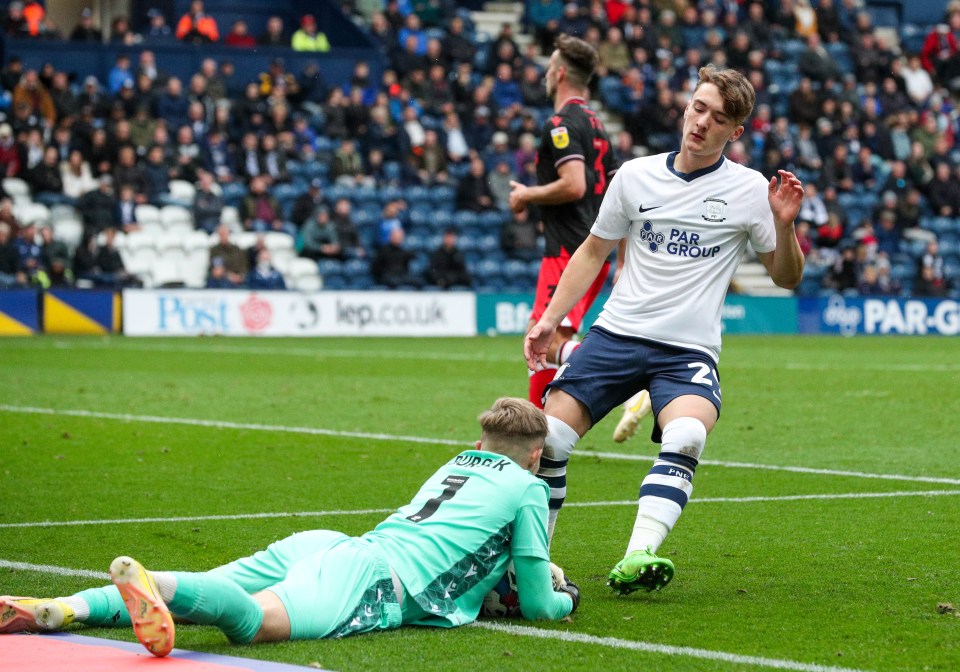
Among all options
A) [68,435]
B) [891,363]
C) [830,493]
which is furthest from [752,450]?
[891,363]

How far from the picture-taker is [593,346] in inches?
225

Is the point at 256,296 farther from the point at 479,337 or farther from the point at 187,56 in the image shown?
the point at 187,56

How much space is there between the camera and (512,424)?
16.8ft

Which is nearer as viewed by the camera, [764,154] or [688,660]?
[688,660]

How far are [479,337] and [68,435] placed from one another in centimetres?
1488

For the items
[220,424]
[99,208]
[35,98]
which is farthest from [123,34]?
[220,424]

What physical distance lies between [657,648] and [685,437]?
990 mm

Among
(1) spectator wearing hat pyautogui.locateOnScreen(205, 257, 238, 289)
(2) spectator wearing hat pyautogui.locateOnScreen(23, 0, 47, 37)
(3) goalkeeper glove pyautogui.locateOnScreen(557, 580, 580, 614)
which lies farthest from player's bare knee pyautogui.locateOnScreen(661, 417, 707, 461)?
(2) spectator wearing hat pyautogui.locateOnScreen(23, 0, 47, 37)

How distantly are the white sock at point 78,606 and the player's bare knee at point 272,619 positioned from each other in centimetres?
53

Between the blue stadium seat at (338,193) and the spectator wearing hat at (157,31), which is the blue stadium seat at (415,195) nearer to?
the blue stadium seat at (338,193)

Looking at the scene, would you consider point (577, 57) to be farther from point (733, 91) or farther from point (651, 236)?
point (733, 91)

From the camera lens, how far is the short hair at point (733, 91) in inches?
214

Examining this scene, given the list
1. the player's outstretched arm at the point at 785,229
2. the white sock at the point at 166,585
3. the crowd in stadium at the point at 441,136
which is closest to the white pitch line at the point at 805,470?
the player's outstretched arm at the point at 785,229

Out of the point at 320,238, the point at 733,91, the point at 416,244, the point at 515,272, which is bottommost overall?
the point at 515,272
